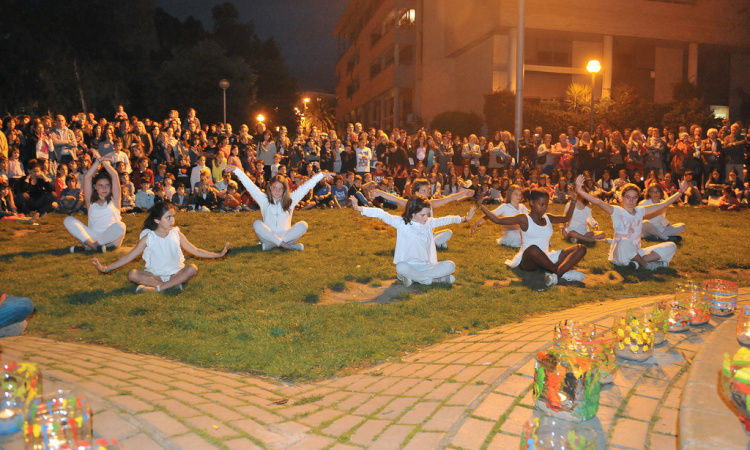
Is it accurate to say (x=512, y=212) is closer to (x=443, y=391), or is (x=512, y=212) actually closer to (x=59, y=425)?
(x=443, y=391)

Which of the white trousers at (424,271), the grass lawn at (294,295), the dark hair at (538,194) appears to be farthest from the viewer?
the dark hair at (538,194)

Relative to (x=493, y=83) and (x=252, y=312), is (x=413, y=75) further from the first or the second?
(x=252, y=312)

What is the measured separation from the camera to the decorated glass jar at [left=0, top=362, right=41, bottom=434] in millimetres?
3641

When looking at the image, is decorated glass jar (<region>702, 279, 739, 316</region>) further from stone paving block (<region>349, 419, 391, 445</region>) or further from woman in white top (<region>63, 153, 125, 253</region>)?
woman in white top (<region>63, 153, 125, 253</region>)

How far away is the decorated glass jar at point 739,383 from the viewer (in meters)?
3.11

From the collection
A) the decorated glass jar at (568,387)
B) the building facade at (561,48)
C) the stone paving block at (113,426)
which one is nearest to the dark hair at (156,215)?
the stone paving block at (113,426)

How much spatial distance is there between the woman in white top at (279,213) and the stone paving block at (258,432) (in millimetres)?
6871

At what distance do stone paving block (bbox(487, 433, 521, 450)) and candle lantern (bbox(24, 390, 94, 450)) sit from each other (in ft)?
7.71

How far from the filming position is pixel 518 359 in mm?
4754

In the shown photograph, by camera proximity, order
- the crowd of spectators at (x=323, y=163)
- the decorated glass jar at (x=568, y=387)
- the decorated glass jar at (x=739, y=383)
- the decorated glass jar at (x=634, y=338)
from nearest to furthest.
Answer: the decorated glass jar at (x=739, y=383), the decorated glass jar at (x=568, y=387), the decorated glass jar at (x=634, y=338), the crowd of spectators at (x=323, y=163)

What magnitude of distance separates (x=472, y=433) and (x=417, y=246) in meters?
4.97

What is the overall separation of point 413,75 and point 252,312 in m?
35.9

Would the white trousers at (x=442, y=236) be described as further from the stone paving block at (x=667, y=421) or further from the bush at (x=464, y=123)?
the bush at (x=464, y=123)

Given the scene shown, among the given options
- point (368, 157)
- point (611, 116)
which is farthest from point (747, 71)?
point (368, 157)
